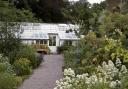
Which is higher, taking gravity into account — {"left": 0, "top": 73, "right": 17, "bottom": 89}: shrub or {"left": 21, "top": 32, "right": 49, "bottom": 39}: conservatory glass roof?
{"left": 0, "top": 73, "right": 17, "bottom": 89}: shrub

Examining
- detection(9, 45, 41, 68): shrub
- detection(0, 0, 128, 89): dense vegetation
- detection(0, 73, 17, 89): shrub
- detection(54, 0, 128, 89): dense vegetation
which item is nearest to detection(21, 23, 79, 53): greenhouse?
detection(0, 0, 128, 89): dense vegetation

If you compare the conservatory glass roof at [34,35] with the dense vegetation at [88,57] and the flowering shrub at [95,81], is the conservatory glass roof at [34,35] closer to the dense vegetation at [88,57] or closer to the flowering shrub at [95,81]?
the dense vegetation at [88,57]

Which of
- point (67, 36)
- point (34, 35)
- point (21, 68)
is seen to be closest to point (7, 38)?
point (21, 68)

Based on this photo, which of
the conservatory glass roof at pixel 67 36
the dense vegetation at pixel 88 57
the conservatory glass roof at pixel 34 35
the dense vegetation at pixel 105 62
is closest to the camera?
the dense vegetation at pixel 105 62

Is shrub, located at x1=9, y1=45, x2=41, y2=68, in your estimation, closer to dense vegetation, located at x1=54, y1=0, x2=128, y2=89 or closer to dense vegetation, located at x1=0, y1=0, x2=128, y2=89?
dense vegetation, located at x1=0, y1=0, x2=128, y2=89

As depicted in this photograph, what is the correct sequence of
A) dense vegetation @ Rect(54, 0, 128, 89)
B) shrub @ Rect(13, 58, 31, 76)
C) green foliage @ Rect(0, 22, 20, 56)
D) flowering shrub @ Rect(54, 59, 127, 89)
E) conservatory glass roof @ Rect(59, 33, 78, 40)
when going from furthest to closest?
1. conservatory glass roof @ Rect(59, 33, 78, 40)
2. green foliage @ Rect(0, 22, 20, 56)
3. shrub @ Rect(13, 58, 31, 76)
4. dense vegetation @ Rect(54, 0, 128, 89)
5. flowering shrub @ Rect(54, 59, 127, 89)

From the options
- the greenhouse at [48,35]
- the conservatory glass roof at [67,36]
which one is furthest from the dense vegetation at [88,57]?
the conservatory glass roof at [67,36]

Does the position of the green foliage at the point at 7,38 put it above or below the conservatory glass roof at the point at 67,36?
above

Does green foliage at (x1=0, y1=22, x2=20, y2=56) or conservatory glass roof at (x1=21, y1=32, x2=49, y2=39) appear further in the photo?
conservatory glass roof at (x1=21, y1=32, x2=49, y2=39)

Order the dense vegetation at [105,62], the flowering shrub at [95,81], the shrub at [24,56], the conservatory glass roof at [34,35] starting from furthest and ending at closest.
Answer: the conservatory glass roof at [34,35], the shrub at [24,56], the dense vegetation at [105,62], the flowering shrub at [95,81]

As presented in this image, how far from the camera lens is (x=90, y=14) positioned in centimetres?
4169

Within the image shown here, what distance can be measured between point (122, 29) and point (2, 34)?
11.5m

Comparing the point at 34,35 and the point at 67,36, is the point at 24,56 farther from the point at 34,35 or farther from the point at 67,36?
the point at 67,36


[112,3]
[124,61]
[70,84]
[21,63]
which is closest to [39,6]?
[112,3]
